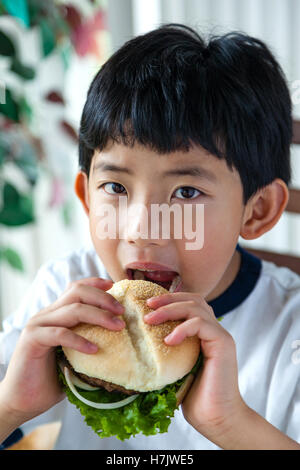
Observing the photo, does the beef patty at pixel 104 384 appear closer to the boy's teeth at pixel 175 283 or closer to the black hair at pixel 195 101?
the boy's teeth at pixel 175 283

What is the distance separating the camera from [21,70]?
76.1 inches

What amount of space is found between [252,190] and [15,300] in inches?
63.1

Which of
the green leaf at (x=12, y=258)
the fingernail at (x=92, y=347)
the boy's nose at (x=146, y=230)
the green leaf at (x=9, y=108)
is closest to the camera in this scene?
the fingernail at (x=92, y=347)

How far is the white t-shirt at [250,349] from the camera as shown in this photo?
1354 mm

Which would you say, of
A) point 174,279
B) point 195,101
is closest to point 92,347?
point 174,279

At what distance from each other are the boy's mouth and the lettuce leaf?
0.28 metres

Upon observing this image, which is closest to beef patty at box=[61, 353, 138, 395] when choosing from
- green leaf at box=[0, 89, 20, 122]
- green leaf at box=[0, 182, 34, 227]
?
green leaf at box=[0, 182, 34, 227]

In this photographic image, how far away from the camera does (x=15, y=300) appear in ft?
8.51

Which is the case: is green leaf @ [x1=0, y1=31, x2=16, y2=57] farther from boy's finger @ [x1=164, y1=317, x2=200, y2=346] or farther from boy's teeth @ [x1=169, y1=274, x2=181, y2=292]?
boy's finger @ [x1=164, y1=317, x2=200, y2=346]

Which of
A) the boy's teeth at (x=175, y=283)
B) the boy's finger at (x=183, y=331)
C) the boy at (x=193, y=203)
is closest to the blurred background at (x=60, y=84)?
the boy at (x=193, y=203)

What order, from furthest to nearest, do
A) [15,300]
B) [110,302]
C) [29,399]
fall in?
[15,300]
[29,399]
[110,302]
